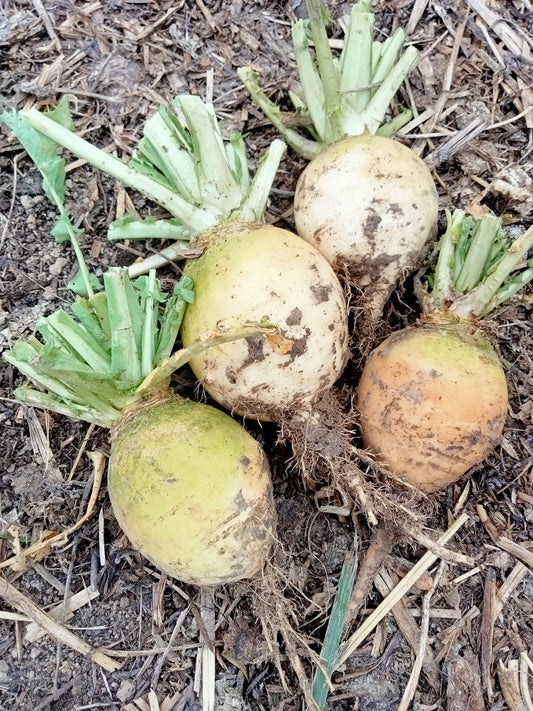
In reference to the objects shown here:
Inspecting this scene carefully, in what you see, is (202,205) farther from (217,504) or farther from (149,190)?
(217,504)

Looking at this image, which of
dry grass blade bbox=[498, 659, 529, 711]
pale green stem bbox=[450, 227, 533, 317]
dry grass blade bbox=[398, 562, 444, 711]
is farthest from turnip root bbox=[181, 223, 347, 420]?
dry grass blade bbox=[498, 659, 529, 711]

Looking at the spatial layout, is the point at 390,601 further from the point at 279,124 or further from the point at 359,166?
the point at 279,124

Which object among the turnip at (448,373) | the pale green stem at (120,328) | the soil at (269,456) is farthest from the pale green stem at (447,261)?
the pale green stem at (120,328)

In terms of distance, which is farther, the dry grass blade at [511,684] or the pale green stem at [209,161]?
the pale green stem at [209,161]

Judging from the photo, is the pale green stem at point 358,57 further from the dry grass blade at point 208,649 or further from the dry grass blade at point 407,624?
the dry grass blade at point 208,649

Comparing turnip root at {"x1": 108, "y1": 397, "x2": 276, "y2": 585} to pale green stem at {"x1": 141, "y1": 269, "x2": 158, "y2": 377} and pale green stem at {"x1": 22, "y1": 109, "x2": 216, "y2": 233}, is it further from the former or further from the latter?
pale green stem at {"x1": 22, "y1": 109, "x2": 216, "y2": 233}

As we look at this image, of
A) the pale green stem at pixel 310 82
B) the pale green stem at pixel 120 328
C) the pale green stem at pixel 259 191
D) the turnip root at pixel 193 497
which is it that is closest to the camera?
the turnip root at pixel 193 497
